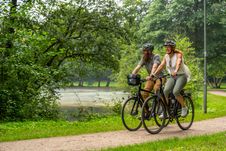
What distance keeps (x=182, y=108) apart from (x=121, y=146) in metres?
2.60

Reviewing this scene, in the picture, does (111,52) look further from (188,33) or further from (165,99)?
(188,33)

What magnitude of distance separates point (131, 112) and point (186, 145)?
2.01 metres

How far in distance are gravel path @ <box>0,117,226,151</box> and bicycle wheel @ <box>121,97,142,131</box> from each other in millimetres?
161

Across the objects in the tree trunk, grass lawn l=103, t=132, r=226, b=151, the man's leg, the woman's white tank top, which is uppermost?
the tree trunk

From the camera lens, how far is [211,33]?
39.1 m

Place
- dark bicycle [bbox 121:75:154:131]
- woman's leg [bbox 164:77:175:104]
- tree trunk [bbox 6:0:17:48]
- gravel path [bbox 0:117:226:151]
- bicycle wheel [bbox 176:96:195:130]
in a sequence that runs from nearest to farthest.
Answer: gravel path [bbox 0:117:226:151]
dark bicycle [bbox 121:75:154:131]
woman's leg [bbox 164:77:175:104]
bicycle wheel [bbox 176:96:195:130]
tree trunk [bbox 6:0:17:48]

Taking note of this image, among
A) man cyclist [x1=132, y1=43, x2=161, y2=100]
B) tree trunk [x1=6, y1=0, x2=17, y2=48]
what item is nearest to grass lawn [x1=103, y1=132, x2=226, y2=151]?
man cyclist [x1=132, y1=43, x2=161, y2=100]

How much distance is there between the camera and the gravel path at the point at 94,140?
6660mm

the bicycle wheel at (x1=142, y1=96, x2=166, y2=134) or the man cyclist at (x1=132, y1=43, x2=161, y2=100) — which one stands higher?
the man cyclist at (x1=132, y1=43, x2=161, y2=100)

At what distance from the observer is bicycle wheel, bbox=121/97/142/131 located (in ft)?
27.5

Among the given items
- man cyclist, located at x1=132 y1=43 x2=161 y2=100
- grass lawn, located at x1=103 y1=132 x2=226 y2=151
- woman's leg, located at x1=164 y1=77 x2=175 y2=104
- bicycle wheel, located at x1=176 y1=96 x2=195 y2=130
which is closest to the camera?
grass lawn, located at x1=103 y1=132 x2=226 y2=151

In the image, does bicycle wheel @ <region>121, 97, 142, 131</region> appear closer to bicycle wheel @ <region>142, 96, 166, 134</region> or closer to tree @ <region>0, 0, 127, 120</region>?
bicycle wheel @ <region>142, 96, 166, 134</region>

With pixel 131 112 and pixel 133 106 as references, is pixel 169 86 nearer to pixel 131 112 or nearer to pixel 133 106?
pixel 133 106

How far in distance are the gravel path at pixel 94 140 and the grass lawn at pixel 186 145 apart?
478mm
